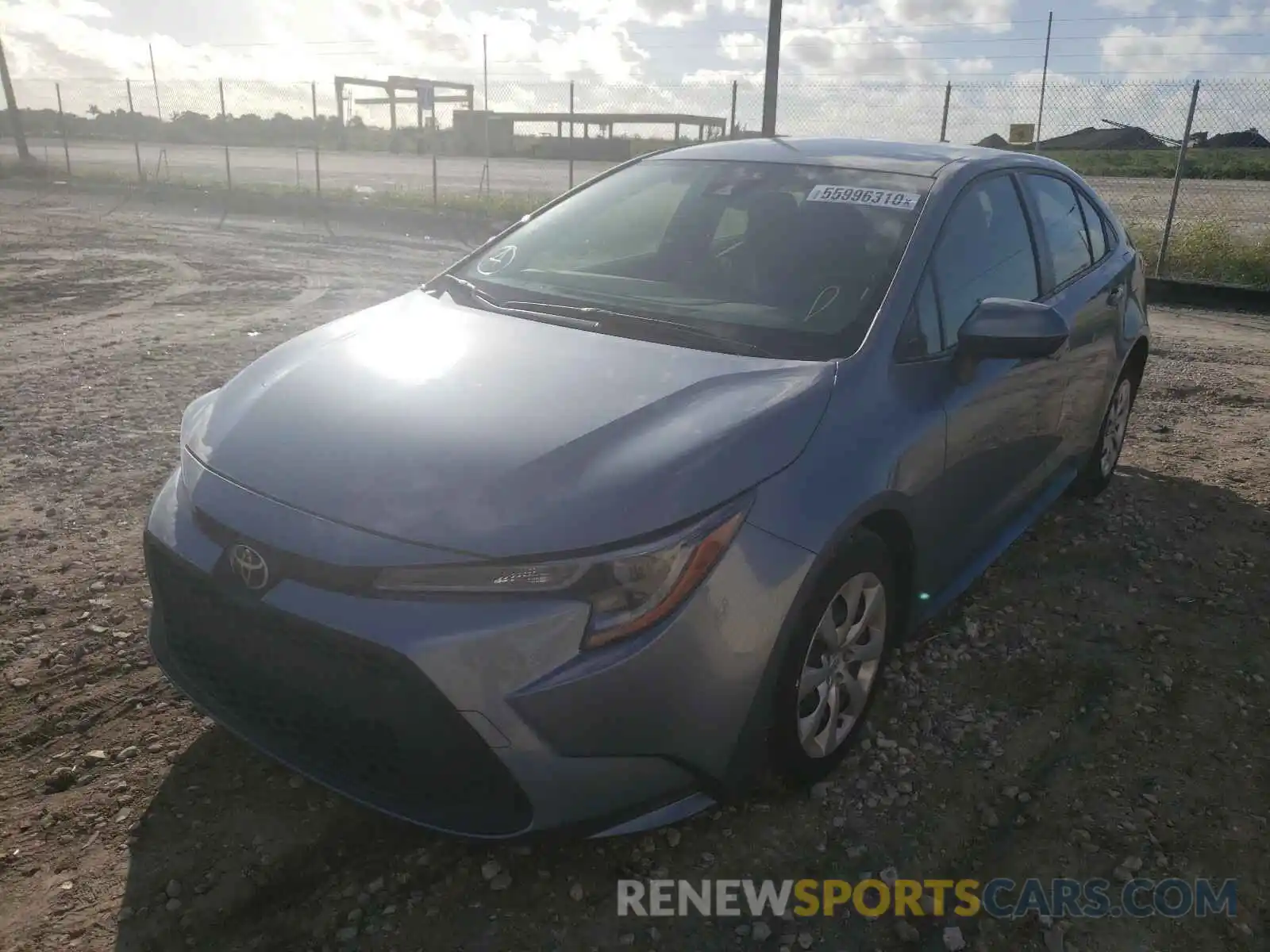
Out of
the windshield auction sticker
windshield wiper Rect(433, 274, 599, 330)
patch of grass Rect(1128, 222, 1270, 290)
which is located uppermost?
the windshield auction sticker

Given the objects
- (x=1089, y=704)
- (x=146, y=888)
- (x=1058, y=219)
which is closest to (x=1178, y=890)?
(x=1089, y=704)

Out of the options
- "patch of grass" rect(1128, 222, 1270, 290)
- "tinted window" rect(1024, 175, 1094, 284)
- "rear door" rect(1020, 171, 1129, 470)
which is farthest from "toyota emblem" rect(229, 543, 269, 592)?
"patch of grass" rect(1128, 222, 1270, 290)

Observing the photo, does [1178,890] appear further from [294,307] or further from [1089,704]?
[294,307]

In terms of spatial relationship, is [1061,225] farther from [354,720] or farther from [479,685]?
[354,720]

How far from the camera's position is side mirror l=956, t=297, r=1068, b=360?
2.87 meters

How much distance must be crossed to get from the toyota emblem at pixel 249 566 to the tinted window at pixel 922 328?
1743 millimetres

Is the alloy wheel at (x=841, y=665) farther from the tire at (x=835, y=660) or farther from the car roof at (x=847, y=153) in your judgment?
the car roof at (x=847, y=153)

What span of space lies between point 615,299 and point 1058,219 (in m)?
2.09

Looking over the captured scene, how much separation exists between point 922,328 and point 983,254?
25.0 inches

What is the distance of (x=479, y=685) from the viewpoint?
1936mm

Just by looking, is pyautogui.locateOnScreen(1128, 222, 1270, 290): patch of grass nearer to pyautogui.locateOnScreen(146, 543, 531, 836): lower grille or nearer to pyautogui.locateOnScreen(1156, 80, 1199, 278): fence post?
pyautogui.locateOnScreen(1156, 80, 1199, 278): fence post

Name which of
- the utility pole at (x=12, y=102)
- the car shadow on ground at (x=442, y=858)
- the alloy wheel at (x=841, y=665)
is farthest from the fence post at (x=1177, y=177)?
the utility pole at (x=12, y=102)

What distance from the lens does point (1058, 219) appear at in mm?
4035

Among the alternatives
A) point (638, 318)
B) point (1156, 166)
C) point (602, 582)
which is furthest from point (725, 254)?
point (1156, 166)
